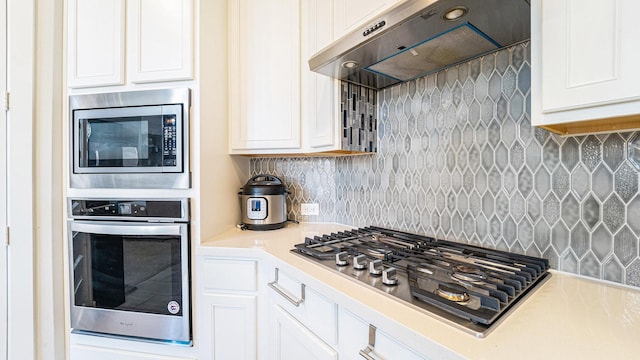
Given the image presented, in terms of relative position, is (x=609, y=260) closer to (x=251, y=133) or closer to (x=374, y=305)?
(x=374, y=305)

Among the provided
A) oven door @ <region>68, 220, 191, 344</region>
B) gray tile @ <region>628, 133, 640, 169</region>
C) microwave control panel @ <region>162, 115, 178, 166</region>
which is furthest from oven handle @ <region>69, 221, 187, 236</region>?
gray tile @ <region>628, 133, 640, 169</region>

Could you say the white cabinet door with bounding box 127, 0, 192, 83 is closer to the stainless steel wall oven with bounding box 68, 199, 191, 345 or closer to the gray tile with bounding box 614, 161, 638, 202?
the stainless steel wall oven with bounding box 68, 199, 191, 345

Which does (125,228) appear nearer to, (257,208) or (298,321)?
(257,208)

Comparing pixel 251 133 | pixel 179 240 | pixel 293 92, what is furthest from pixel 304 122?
pixel 179 240

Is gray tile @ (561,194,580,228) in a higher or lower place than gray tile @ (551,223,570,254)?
higher

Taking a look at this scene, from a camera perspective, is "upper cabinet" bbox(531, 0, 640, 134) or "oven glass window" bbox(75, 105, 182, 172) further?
"oven glass window" bbox(75, 105, 182, 172)

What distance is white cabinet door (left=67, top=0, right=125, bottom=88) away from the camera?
57.4 inches

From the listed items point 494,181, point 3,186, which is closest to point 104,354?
point 3,186

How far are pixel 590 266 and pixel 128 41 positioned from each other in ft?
7.43

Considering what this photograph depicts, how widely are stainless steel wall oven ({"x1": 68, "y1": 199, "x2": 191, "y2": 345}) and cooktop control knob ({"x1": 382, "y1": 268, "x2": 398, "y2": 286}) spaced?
41.6 inches

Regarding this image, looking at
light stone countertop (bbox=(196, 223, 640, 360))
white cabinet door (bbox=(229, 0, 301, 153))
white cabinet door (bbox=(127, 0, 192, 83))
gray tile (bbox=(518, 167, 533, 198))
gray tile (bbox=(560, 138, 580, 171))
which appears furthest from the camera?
white cabinet door (bbox=(229, 0, 301, 153))

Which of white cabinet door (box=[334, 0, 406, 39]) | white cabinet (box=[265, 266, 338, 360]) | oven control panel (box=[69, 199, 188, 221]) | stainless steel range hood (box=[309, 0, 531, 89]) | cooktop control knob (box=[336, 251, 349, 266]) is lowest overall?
white cabinet (box=[265, 266, 338, 360])

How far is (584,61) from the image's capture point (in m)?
0.64

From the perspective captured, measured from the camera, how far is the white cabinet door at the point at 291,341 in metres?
0.91
